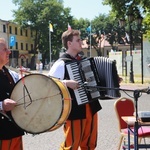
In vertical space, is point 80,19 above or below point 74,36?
above

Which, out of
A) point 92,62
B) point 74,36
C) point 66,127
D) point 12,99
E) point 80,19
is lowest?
point 66,127

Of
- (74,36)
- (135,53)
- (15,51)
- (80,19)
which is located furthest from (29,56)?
(74,36)

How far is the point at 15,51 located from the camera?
7681 cm

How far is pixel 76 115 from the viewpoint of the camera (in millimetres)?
4141

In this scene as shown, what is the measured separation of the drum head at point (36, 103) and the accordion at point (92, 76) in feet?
2.30

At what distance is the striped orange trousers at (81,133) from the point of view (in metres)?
4.19

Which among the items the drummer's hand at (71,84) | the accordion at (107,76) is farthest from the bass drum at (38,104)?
the accordion at (107,76)

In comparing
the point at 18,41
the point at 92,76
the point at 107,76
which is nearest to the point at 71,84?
the point at 92,76

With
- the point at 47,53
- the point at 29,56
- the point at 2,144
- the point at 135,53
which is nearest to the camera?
the point at 2,144

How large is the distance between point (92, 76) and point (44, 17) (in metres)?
68.1

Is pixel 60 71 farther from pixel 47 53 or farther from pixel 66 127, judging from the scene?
pixel 47 53

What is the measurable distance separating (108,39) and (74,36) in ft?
264

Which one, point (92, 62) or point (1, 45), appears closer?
point (1, 45)

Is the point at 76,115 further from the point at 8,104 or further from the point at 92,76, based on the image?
the point at 8,104
